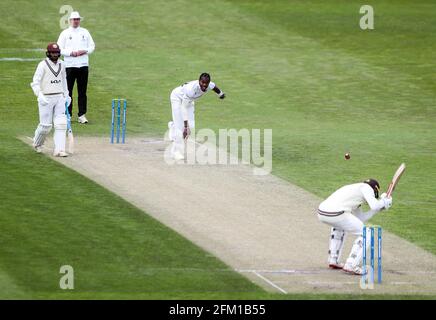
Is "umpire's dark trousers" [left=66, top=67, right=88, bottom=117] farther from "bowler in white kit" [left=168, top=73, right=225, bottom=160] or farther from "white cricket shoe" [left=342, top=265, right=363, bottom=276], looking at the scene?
"white cricket shoe" [left=342, top=265, right=363, bottom=276]

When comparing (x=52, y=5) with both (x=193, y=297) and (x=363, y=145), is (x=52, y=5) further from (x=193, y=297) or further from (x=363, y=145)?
(x=193, y=297)

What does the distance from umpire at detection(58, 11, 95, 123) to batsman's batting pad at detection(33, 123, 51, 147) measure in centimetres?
364

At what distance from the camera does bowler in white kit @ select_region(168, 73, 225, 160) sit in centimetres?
2730

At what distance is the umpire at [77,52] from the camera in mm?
30891

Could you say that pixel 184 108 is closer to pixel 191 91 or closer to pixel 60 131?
pixel 191 91

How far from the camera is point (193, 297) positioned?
1805cm

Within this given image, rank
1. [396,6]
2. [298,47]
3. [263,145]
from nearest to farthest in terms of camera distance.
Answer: [263,145], [298,47], [396,6]

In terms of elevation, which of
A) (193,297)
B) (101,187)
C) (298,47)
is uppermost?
(298,47)

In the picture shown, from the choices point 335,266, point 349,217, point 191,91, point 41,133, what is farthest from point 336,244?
point 41,133

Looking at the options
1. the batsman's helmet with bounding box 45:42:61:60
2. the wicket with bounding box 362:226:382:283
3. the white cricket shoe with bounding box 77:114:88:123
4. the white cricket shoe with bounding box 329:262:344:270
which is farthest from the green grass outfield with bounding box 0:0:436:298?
the batsman's helmet with bounding box 45:42:61:60

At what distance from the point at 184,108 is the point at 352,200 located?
27.3 ft

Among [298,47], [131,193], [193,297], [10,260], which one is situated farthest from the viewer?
[298,47]

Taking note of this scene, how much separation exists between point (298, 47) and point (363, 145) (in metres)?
10.8

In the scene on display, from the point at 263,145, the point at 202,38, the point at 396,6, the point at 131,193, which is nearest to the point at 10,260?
the point at 131,193
